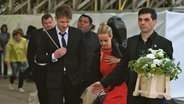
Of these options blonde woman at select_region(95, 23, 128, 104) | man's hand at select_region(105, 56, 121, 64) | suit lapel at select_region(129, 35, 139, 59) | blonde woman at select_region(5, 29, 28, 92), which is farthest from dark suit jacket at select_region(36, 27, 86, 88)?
blonde woman at select_region(5, 29, 28, 92)

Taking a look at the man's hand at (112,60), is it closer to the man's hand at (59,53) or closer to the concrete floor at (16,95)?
the man's hand at (59,53)

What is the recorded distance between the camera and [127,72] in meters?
5.64

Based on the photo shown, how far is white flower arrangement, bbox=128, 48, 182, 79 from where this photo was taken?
14.7ft

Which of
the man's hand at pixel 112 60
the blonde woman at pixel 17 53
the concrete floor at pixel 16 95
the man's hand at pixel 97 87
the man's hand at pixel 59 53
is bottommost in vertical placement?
the concrete floor at pixel 16 95

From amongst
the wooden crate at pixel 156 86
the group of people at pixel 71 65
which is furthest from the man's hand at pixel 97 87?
the wooden crate at pixel 156 86

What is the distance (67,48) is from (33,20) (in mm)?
11574

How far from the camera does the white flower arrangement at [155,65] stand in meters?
4.49

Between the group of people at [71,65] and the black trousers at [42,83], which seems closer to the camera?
the group of people at [71,65]

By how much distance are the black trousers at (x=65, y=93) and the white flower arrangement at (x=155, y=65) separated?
1.89 meters

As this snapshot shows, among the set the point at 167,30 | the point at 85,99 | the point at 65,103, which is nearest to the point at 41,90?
the point at 65,103

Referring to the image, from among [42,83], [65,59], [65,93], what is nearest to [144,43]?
[65,59]

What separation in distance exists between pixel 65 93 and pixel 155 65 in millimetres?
2171

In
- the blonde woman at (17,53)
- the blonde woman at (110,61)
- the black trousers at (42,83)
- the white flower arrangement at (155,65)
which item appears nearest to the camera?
the white flower arrangement at (155,65)

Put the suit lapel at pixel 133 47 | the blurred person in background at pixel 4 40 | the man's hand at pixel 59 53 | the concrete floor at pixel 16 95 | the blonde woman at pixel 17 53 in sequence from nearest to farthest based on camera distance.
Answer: the suit lapel at pixel 133 47 < the man's hand at pixel 59 53 < the concrete floor at pixel 16 95 < the blonde woman at pixel 17 53 < the blurred person in background at pixel 4 40
